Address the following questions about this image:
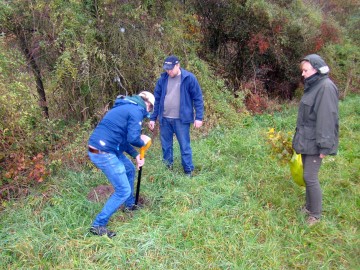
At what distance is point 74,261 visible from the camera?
296cm

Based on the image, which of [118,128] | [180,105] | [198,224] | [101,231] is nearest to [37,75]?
[180,105]

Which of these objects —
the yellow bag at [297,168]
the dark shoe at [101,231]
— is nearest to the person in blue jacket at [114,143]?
the dark shoe at [101,231]

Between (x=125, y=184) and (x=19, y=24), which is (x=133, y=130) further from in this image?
(x=19, y=24)

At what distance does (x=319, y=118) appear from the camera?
320cm

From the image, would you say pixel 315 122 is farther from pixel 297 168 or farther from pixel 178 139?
pixel 178 139

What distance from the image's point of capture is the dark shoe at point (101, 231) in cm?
331

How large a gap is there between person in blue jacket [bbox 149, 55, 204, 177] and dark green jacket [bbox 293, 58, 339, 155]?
5.01ft

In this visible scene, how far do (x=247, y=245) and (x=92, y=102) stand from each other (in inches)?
168

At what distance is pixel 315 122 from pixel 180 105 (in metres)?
1.81

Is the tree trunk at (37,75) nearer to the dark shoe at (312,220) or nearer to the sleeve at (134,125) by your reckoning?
the sleeve at (134,125)

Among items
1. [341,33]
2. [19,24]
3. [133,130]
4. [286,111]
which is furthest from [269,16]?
[133,130]

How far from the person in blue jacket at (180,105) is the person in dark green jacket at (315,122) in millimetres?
1513

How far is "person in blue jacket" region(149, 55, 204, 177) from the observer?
4.48 metres

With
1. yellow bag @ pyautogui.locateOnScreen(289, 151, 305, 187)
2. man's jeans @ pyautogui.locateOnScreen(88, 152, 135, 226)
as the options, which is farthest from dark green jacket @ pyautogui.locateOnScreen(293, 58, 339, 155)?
man's jeans @ pyautogui.locateOnScreen(88, 152, 135, 226)
